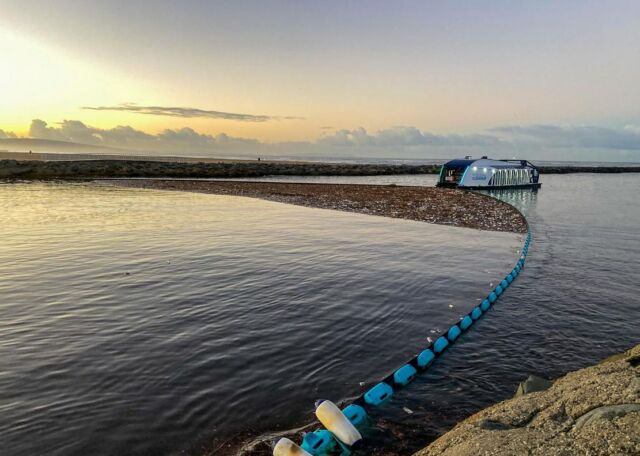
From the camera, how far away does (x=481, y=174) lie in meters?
60.2

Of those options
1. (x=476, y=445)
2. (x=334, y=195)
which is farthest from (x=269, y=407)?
(x=334, y=195)

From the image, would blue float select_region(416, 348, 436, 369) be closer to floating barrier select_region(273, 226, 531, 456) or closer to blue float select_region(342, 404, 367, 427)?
floating barrier select_region(273, 226, 531, 456)

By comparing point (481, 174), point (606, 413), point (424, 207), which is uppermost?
point (481, 174)

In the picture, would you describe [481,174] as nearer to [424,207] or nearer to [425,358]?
[424,207]

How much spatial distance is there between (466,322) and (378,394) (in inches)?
168

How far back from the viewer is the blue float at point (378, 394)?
679 cm

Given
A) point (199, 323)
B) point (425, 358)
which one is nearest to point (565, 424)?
point (425, 358)

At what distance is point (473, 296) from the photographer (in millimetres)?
12586

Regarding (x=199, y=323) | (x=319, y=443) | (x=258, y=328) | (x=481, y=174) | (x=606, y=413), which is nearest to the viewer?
(x=606, y=413)

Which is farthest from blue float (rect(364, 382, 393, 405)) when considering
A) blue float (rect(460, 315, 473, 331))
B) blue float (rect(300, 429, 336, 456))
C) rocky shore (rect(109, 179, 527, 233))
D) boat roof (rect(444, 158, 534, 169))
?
boat roof (rect(444, 158, 534, 169))

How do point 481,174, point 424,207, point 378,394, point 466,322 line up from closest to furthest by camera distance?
point 378,394 < point 466,322 < point 424,207 < point 481,174

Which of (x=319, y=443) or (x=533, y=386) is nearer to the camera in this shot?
(x=319, y=443)

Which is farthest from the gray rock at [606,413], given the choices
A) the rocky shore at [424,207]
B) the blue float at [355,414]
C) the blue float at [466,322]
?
the rocky shore at [424,207]

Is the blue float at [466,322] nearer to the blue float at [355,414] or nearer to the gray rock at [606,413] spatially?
the blue float at [355,414]
